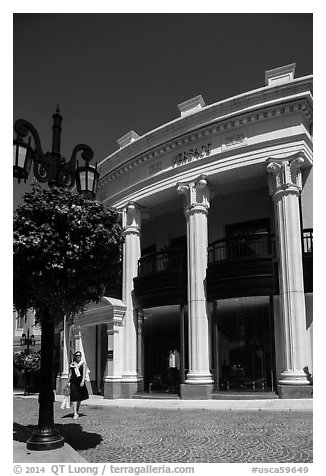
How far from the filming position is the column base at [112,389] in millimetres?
17422

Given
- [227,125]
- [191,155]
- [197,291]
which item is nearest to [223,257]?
[197,291]

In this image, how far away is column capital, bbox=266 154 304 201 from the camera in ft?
49.5

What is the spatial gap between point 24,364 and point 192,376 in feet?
29.5

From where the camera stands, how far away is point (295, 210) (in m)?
15.0

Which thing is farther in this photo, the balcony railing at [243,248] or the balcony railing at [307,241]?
the balcony railing at [243,248]

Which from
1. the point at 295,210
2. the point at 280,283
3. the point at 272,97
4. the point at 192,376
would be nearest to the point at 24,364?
the point at 192,376

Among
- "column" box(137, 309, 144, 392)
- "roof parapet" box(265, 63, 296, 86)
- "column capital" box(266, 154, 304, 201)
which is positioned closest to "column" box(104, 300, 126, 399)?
"column" box(137, 309, 144, 392)

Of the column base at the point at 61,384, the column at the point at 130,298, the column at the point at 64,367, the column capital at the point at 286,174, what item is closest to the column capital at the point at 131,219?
the column at the point at 130,298

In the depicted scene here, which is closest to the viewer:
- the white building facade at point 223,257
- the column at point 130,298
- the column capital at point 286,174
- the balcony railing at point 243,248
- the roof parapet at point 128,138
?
the white building facade at point 223,257

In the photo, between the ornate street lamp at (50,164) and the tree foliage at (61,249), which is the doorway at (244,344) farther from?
the tree foliage at (61,249)

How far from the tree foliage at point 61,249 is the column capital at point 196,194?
9.63 meters

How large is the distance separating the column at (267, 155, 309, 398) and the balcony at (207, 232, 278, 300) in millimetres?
446

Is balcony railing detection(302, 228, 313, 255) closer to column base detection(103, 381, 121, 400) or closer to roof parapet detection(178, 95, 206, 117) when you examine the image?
roof parapet detection(178, 95, 206, 117)

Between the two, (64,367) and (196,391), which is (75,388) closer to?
(196,391)
